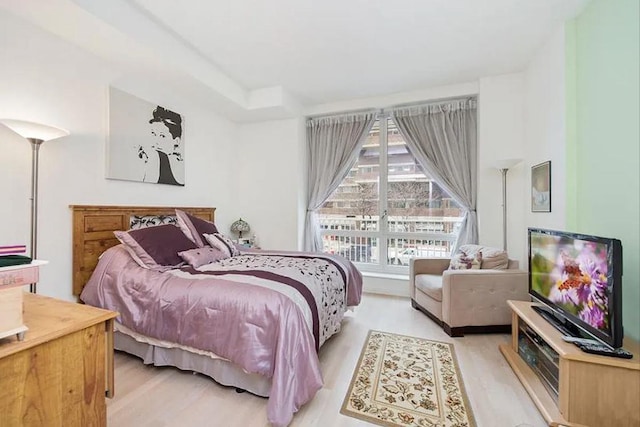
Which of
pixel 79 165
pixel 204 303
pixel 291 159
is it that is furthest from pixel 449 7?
pixel 79 165

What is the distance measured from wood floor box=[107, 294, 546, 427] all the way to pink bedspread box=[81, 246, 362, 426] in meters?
0.22

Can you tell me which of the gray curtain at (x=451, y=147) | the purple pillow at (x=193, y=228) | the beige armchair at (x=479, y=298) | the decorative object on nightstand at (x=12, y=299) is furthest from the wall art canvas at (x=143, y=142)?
the beige armchair at (x=479, y=298)

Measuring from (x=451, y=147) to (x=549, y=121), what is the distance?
1.11 m

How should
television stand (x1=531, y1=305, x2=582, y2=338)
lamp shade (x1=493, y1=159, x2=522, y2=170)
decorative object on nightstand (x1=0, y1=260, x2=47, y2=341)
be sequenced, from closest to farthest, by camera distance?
decorative object on nightstand (x1=0, y1=260, x2=47, y2=341) < television stand (x1=531, y1=305, x2=582, y2=338) < lamp shade (x1=493, y1=159, x2=522, y2=170)

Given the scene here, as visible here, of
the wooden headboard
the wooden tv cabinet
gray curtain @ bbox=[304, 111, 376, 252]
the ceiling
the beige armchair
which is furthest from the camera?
gray curtain @ bbox=[304, 111, 376, 252]

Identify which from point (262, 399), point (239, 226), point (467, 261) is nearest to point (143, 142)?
point (239, 226)

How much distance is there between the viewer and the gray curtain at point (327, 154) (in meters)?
4.09

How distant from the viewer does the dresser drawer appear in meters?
0.84

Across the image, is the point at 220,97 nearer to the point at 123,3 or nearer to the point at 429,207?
the point at 123,3

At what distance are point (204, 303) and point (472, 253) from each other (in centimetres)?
268

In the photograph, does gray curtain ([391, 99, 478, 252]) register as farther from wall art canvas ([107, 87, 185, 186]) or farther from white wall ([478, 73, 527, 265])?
wall art canvas ([107, 87, 185, 186])

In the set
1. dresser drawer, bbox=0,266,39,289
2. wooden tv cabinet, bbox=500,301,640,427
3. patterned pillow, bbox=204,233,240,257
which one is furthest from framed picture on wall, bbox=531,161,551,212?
dresser drawer, bbox=0,266,39,289

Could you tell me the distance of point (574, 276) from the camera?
1762mm

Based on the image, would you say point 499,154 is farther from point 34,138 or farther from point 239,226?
point 34,138
